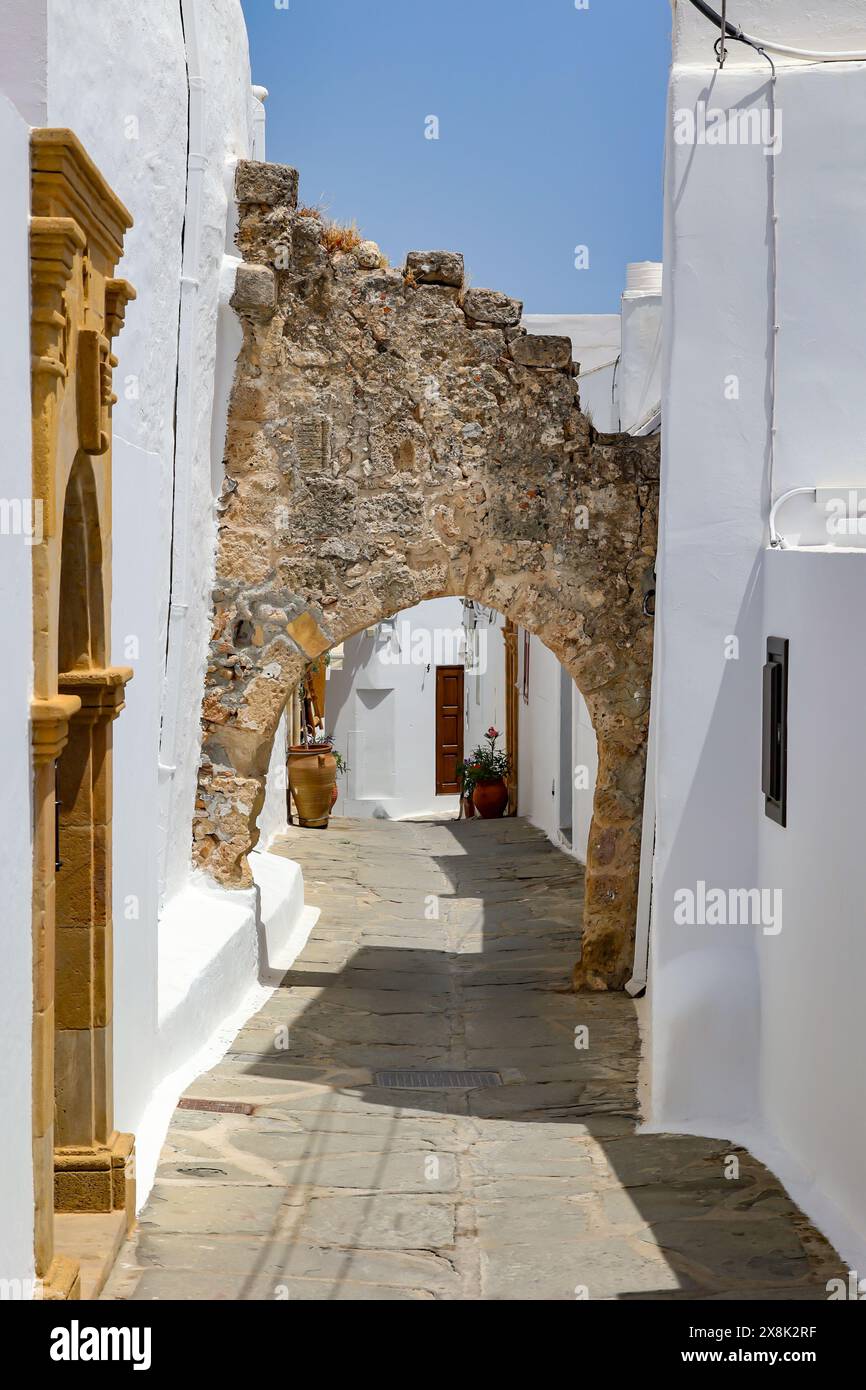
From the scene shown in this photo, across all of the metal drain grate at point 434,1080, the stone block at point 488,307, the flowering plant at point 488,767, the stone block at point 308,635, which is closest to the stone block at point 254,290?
the stone block at point 488,307

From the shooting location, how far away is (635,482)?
9297mm

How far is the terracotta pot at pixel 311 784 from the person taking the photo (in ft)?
52.8

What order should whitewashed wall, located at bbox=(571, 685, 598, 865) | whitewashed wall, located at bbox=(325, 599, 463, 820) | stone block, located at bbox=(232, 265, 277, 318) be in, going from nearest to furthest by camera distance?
1. stone block, located at bbox=(232, 265, 277, 318)
2. whitewashed wall, located at bbox=(571, 685, 598, 865)
3. whitewashed wall, located at bbox=(325, 599, 463, 820)

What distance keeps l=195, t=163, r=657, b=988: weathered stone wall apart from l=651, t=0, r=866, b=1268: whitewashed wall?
2069 millimetres

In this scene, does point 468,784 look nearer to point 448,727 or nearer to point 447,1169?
point 448,727

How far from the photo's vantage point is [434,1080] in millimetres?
7645

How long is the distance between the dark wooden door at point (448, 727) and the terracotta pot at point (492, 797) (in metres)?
6.23

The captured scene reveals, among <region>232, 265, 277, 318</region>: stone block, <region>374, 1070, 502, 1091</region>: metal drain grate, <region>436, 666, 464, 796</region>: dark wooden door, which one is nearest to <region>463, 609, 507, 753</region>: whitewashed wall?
<region>436, 666, 464, 796</region>: dark wooden door

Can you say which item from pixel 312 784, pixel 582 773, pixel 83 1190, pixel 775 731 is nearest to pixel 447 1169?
pixel 83 1190

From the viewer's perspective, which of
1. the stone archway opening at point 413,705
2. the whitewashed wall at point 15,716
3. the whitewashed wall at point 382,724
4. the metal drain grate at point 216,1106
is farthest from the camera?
the whitewashed wall at point 382,724

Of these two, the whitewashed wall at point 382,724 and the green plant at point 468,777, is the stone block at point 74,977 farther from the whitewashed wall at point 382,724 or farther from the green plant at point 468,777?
the whitewashed wall at point 382,724

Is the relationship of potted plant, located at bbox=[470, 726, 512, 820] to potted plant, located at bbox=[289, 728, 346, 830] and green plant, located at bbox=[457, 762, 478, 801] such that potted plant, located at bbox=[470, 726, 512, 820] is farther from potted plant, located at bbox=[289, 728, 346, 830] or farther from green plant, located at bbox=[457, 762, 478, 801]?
potted plant, located at bbox=[289, 728, 346, 830]

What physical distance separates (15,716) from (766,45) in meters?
5.42

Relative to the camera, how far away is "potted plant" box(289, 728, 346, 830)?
634 inches
